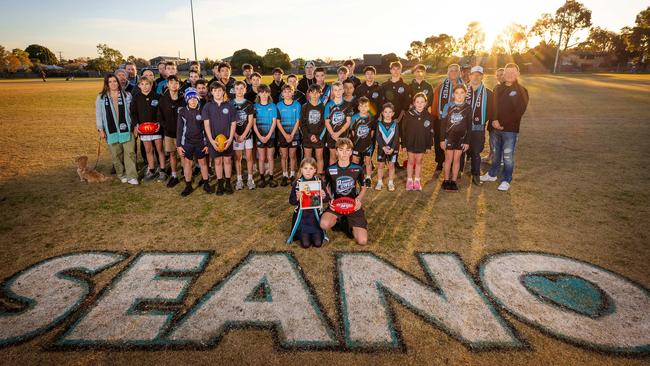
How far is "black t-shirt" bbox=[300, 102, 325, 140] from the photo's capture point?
692 cm

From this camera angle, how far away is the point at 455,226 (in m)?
5.41

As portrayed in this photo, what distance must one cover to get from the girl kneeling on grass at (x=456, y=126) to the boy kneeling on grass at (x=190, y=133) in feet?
15.9

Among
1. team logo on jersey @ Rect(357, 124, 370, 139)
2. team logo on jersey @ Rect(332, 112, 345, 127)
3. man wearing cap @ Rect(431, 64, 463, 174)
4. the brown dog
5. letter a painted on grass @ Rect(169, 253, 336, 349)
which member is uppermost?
man wearing cap @ Rect(431, 64, 463, 174)

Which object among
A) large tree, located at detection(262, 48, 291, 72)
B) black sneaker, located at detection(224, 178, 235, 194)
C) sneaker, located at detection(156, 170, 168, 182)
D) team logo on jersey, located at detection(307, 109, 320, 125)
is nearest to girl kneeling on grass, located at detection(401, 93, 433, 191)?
team logo on jersey, located at detection(307, 109, 320, 125)

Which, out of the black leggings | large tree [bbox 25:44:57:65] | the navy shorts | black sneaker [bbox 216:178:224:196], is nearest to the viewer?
the black leggings

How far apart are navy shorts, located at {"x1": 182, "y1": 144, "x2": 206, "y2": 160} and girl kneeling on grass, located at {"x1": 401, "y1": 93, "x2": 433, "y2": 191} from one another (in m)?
4.12

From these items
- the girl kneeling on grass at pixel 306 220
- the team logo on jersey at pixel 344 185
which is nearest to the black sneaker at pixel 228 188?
the girl kneeling on grass at pixel 306 220

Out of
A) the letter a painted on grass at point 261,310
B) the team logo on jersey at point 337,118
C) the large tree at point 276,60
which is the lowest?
the letter a painted on grass at point 261,310

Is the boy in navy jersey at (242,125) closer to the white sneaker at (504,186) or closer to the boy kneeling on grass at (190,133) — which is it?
the boy kneeling on grass at (190,133)

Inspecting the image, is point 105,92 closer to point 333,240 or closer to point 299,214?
point 299,214

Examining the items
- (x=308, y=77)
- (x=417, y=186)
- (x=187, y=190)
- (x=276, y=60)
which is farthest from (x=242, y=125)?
(x=276, y=60)

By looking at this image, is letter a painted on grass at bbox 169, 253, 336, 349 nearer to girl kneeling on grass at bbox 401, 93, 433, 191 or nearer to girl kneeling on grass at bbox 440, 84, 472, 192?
girl kneeling on grass at bbox 401, 93, 433, 191

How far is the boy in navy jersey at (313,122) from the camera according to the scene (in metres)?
6.91

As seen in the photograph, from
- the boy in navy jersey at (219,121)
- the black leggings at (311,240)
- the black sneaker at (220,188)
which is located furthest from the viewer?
the black sneaker at (220,188)
